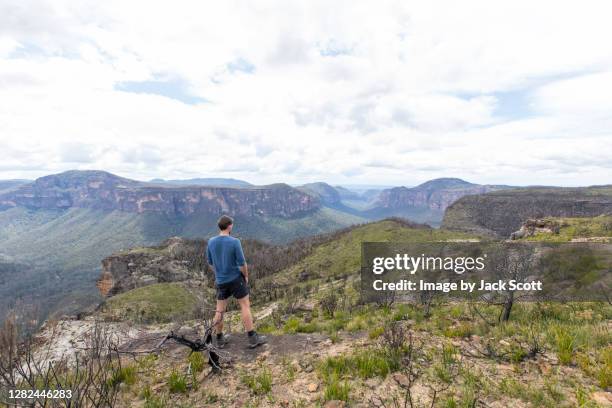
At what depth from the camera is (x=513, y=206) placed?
12825 cm

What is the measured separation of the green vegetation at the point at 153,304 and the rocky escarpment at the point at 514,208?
104 meters

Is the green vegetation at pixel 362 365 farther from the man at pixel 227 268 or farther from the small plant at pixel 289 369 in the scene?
the man at pixel 227 268

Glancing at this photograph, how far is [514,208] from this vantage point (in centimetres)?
Result: 12706

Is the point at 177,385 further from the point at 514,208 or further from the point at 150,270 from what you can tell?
the point at 514,208

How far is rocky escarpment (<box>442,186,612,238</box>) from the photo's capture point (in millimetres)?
106312

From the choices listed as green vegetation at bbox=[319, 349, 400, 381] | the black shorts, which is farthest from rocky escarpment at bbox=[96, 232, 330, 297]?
green vegetation at bbox=[319, 349, 400, 381]

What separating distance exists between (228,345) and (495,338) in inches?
253

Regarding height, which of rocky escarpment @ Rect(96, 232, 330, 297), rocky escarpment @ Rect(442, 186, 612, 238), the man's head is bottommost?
rocky escarpment @ Rect(96, 232, 330, 297)

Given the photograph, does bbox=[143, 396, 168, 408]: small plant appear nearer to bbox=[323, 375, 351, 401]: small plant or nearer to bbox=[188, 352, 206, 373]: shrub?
bbox=[188, 352, 206, 373]: shrub

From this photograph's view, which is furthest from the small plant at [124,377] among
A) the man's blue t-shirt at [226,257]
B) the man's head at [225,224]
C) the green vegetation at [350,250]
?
the green vegetation at [350,250]

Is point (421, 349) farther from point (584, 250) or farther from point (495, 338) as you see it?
point (584, 250)

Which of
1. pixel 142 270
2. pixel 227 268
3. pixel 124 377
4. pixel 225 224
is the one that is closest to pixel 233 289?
pixel 227 268

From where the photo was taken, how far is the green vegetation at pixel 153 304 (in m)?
32.0

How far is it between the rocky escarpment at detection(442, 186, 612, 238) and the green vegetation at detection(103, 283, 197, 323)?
104m
